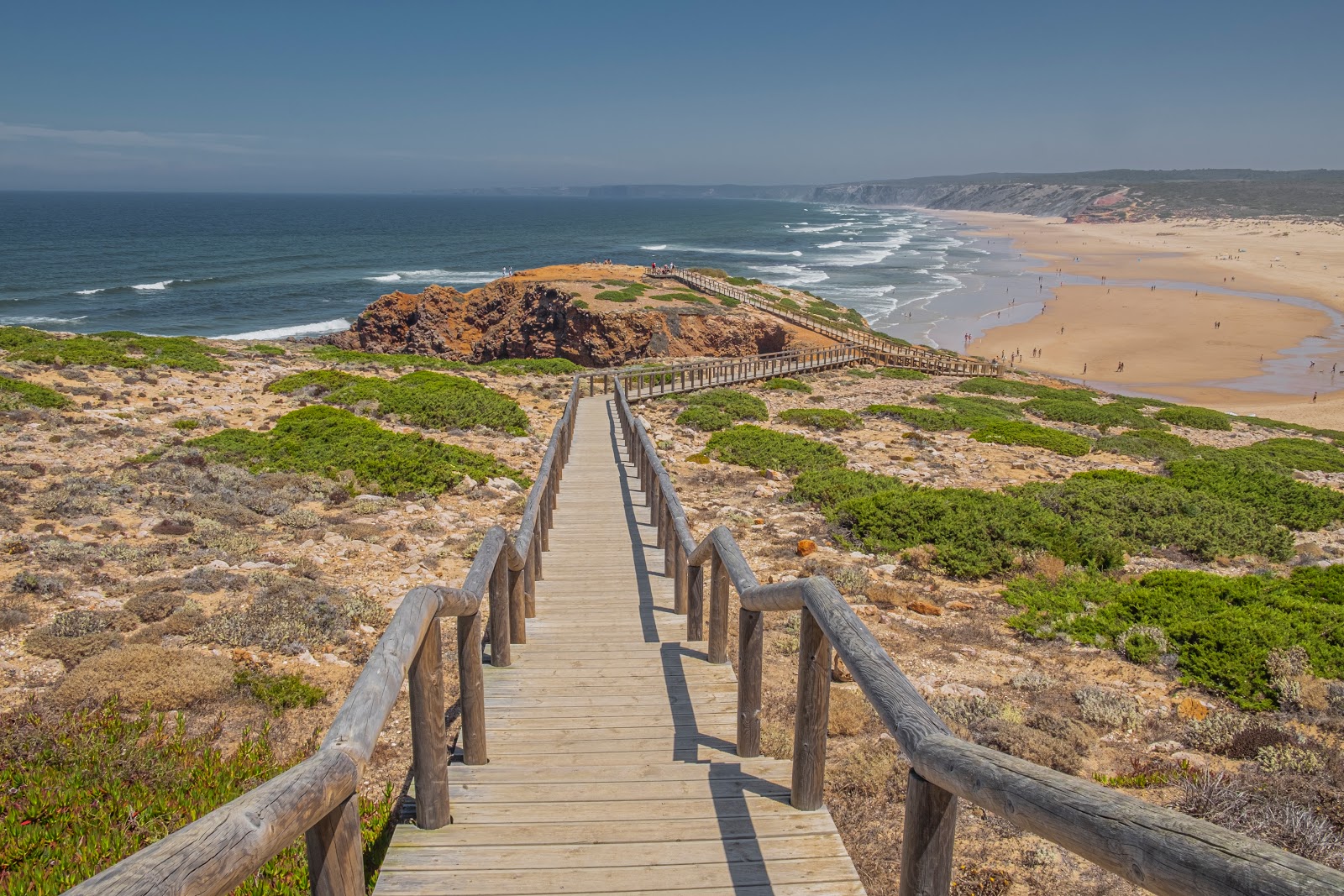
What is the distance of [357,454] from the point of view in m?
13.1

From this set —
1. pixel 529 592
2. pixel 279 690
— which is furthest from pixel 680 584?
pixel 279 690

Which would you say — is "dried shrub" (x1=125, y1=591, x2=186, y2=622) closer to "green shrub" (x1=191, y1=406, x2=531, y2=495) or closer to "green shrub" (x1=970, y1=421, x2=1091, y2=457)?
"green shrub" (x1=191, y1=406, x2=531, y2=495)

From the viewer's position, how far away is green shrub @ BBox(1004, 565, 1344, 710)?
21.4 ft

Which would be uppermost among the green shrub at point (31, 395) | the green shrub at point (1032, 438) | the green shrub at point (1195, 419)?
the green shrub at point (31, 395)

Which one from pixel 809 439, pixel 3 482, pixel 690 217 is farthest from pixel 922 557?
pixel 690 217

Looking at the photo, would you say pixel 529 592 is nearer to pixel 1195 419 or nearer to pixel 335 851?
pixel 335 851

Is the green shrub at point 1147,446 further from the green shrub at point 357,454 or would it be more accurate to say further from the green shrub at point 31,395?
the green shrub at point 31,395

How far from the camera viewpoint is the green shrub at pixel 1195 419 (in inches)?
909

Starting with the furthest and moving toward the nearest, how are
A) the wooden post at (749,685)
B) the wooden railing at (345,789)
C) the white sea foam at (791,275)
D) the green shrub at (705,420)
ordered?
the white sea foam at (791,275) < the green shrub at (705,420) < the wooden post at (749,685) < the wooden railing at (345,789)

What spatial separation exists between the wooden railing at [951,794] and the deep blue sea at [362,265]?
150 feet

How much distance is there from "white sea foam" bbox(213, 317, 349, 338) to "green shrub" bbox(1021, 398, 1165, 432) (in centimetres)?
4013

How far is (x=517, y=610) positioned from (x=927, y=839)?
4.12 meters

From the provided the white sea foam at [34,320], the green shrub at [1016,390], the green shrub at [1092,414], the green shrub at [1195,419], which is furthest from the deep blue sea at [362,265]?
the green shrub at [1092,414]

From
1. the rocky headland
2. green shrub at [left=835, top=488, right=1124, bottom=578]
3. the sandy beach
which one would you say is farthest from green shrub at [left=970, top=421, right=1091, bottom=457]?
the sandy beach
